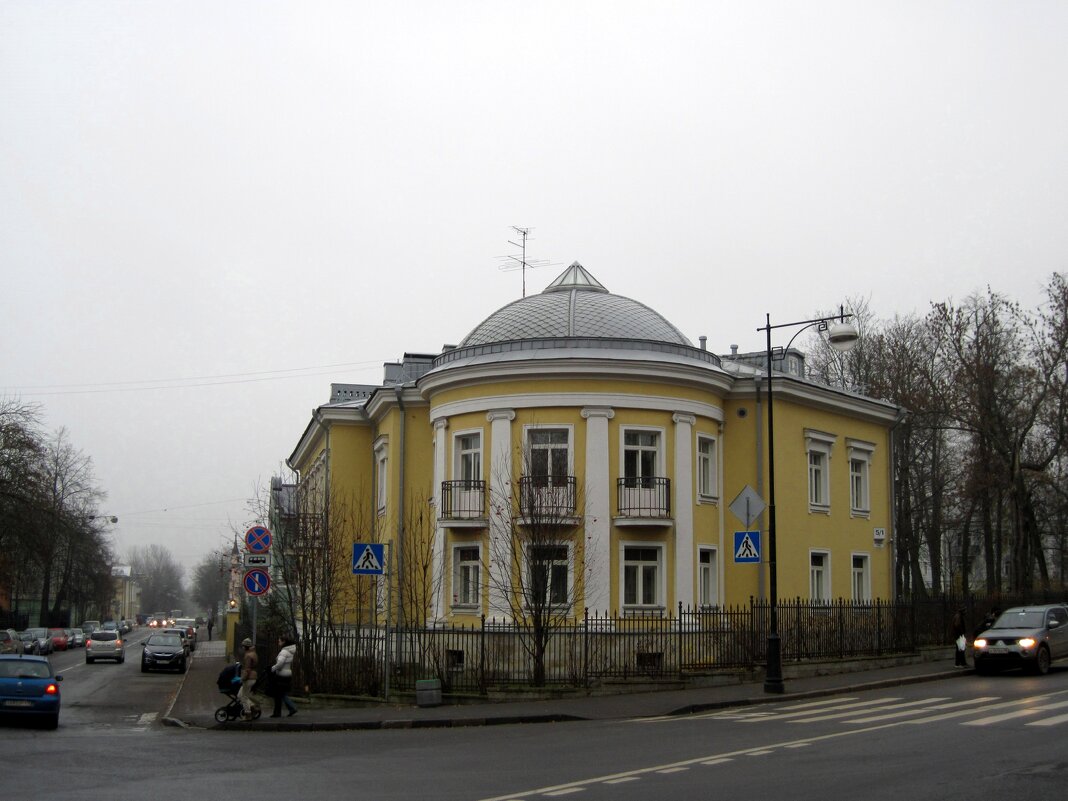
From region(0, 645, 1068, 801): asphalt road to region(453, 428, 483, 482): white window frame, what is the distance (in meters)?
11.0

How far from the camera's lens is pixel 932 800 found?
10656 mm

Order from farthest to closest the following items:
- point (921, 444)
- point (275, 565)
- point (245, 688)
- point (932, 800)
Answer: point (921, 444), point (275, 565), point (245, 688), point (932, 800)

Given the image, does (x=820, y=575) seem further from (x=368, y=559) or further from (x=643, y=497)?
(x=368, y=559)

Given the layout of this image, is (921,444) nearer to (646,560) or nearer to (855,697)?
(646,560)

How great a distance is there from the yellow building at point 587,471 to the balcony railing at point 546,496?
56mm

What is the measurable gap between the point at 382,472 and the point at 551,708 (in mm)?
16430

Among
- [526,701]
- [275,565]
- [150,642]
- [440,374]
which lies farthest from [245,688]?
[150,642]

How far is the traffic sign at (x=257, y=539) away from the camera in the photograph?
2450cm

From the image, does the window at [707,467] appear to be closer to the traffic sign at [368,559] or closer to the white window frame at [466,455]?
the white window frame at [466,455]

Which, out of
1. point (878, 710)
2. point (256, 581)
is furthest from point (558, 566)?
point (878, 710)

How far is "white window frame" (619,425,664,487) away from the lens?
2964cm

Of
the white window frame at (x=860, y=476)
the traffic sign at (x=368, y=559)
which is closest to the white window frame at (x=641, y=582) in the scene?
the traffic sign at (x=368, y=559)

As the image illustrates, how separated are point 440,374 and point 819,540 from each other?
13.0 meters

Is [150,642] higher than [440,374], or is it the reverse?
[440,374]
